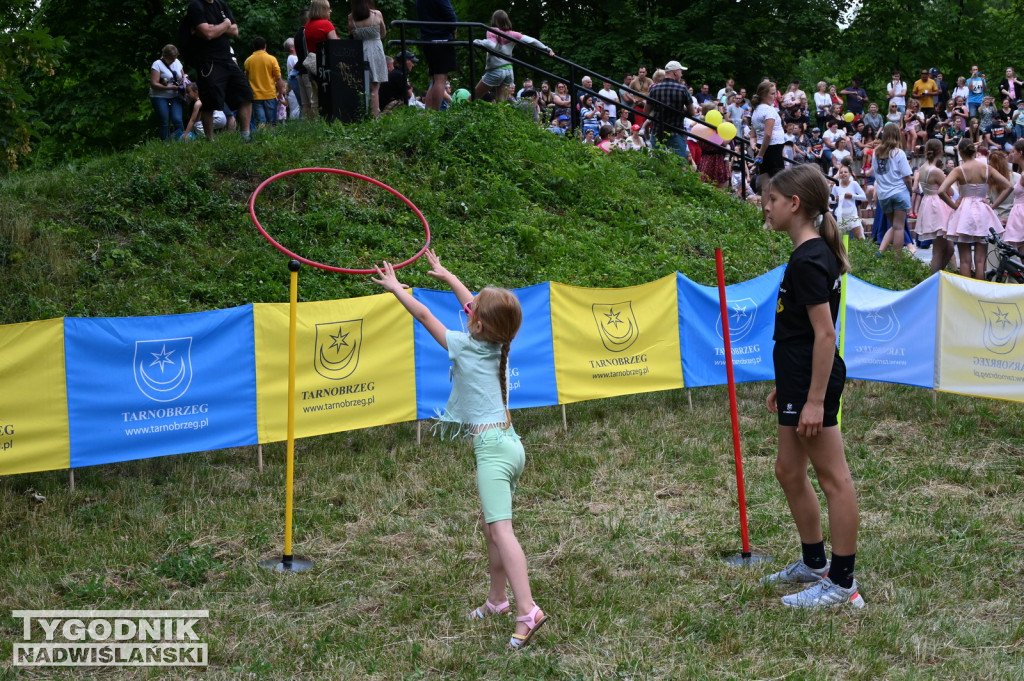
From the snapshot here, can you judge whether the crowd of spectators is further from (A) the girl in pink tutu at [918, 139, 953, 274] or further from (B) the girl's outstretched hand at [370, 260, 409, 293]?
(B) the girl's outstretched hand at [370, 260, 409, 293]

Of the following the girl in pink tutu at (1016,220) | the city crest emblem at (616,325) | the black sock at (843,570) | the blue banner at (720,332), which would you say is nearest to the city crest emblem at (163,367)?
the city crest emblem at (616,325)

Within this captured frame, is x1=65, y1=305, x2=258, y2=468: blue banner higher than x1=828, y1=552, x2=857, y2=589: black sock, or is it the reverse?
x1=65, y1=305, x2=258, y2=468: blue banner

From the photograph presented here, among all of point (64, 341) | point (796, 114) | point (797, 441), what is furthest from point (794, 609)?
point (796, 114)

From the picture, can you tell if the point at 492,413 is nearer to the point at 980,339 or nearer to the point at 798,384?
the point at 798,384

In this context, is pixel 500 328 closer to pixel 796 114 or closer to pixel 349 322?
pixel 349 322

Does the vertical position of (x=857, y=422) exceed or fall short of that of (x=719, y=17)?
it falls short

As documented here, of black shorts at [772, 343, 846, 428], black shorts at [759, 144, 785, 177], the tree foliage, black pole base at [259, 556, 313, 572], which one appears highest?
the tree foliage

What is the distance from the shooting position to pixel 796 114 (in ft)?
77.7

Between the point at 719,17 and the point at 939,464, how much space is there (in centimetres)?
2806

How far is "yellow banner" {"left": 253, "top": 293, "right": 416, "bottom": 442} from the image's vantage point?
26.8ft

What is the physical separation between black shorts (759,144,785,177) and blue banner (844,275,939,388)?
15.6ft

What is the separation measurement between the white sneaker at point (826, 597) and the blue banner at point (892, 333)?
496 cm

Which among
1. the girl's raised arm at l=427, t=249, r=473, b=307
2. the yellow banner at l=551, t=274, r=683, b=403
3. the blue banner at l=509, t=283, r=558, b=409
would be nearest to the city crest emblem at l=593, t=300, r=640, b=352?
the yellow banner at l=551, t=274, r=683, b=403

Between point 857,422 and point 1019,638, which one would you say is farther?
point 857,422
